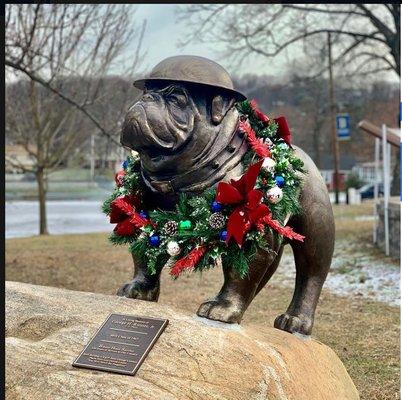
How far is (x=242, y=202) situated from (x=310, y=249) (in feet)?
2.40

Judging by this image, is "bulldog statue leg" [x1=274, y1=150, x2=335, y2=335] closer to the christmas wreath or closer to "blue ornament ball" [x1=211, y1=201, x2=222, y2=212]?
the christmas wreath

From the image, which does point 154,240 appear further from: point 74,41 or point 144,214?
point 74,41

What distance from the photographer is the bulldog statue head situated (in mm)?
3049

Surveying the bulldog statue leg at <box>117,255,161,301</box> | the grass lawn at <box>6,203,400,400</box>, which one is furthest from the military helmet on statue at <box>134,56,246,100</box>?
the grass lawn at <box>6,203,400,400</box>

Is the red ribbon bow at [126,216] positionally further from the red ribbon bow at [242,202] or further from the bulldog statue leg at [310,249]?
the bulldog statue leg at [310,249]

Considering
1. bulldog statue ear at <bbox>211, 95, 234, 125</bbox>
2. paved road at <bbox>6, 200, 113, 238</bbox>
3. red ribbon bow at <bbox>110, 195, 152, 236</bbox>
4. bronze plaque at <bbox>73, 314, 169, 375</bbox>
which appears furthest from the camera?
paved road at <bbox>6, 200, 113, 238</bbox>

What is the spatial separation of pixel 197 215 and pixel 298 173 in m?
0.69

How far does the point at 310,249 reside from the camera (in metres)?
3.51

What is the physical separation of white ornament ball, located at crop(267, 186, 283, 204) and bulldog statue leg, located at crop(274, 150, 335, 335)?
36 centimetres

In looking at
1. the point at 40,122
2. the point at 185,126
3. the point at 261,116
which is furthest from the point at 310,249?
the point at 40,122

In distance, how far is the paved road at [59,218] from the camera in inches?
667

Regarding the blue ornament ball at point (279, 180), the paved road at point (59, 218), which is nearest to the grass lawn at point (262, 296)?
the blue ornament ball at point (279, 180)
